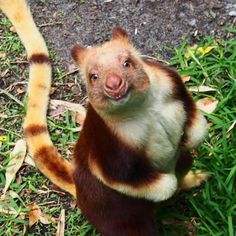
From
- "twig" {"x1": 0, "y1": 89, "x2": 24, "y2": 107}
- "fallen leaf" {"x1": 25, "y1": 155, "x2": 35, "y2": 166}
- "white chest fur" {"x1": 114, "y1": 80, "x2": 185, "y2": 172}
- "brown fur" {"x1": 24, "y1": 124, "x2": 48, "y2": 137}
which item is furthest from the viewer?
"twig" {"x1": 0, "y1": 89, "x2": 24, "y2": 107}

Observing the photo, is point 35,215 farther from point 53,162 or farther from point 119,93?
point 119,93

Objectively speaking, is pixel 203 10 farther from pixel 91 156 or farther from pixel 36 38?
pixel 91 156

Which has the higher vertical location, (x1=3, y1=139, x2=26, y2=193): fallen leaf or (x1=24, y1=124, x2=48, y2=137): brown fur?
(x1=24, y1=124, x2=48, y2=137): brown fur

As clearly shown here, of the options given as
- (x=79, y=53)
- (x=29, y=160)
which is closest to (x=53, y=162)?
(x=29, y=160)

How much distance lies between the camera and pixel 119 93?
3.24m

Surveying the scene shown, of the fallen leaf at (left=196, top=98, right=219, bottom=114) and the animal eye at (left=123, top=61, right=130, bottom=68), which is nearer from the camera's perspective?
the animal eye at (left=123, top=61, right=130, bottom=68)

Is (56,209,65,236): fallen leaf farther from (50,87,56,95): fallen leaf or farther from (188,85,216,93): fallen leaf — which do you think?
(188,85,216,93): fallen leaf

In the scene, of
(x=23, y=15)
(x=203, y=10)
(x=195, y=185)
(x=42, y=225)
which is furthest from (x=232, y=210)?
(x=23, y=15)

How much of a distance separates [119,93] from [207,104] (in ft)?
4.86

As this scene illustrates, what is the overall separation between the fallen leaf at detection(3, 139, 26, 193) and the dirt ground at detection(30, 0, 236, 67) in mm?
701

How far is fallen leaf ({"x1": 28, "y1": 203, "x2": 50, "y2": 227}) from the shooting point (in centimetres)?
447

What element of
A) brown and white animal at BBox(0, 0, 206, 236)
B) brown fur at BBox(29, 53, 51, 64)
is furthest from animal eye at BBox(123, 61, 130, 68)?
brown fur at BBox(29, 53, 51, 64)

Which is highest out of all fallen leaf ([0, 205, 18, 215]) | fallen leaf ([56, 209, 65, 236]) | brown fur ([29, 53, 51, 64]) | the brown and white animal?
the brown and white animal

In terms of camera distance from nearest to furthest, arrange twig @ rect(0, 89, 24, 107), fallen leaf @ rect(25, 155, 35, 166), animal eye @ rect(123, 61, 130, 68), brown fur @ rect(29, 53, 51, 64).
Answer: animal eye @ rect(123, 61, 130, 68) → fallen leaf @ rect(25, 155, 35, 166) → brown fur @ rect(29, 53, 51, 64) → twig @ rect(0, 89, 24, 107)
